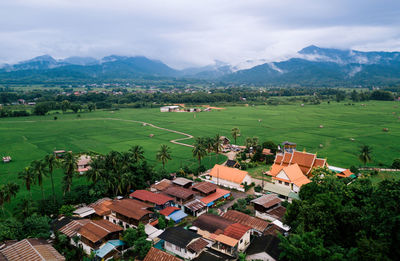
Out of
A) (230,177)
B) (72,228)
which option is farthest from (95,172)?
(230,177)

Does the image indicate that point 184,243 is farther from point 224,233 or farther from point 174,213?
point 174,213

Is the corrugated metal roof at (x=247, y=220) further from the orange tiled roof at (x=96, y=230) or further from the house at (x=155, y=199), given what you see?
the orange tiled roof at (x=96, y=230)

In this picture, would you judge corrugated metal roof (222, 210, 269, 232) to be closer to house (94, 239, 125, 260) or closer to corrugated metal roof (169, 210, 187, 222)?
corrugated metal roof (169, 210, 187, 222)

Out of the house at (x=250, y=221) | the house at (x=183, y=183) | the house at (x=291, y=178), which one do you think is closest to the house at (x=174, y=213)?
the house at (x=250, y=221)

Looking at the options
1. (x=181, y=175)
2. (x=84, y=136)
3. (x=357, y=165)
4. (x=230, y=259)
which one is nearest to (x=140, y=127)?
(x=84, y=136)

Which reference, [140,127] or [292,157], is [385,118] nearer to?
[292,157]
